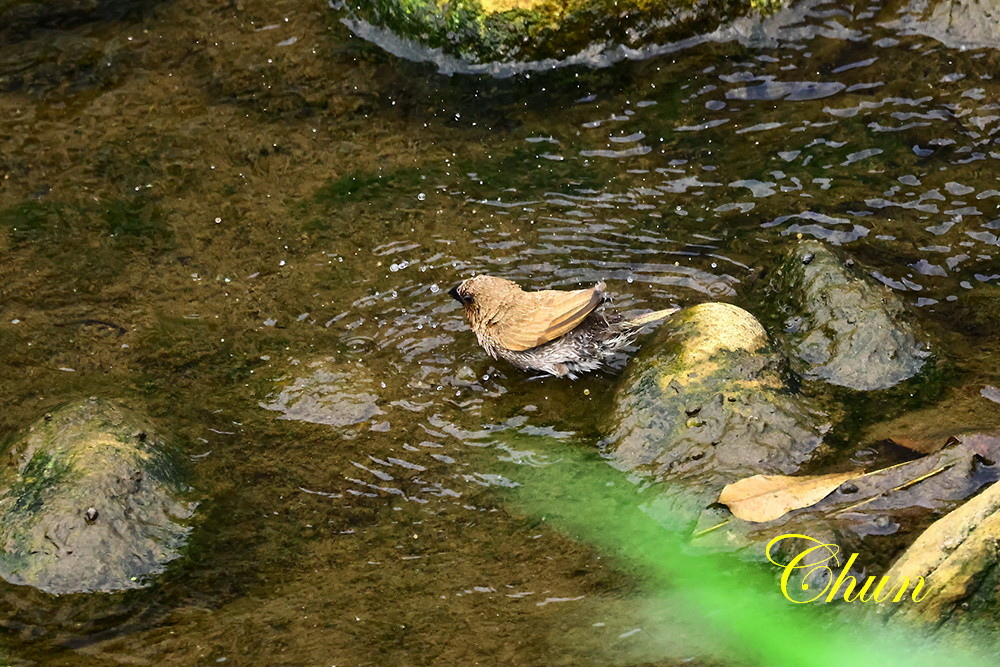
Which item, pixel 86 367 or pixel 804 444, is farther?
pixel 86 367

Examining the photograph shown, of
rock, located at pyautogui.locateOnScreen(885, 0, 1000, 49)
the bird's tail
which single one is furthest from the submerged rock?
rock, located at pyautogui.locateOnScreen(885, 0, 1000, 49)

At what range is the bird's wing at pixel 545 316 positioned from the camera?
6277 millimetres

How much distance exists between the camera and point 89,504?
5.26m

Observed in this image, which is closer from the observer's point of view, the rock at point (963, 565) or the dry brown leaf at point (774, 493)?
the rock at point (963, 565)

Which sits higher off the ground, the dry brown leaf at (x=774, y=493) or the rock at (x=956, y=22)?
the rock at (x=956, y=22)

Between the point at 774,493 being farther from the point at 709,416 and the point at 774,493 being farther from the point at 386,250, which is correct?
the point at 386,250

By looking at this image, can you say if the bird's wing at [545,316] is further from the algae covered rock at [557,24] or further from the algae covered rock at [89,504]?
the algae covered rock at [557,24]

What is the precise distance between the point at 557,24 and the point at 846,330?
12.6 feet

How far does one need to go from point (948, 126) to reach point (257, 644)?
19.9 feet

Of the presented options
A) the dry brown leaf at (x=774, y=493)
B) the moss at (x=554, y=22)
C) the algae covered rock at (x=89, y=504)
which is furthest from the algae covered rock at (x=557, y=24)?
the dry brown leaf at (x=774, y=493)

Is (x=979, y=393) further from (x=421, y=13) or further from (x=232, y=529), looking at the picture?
(x=421, y=13)

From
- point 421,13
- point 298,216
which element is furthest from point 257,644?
point 421,13

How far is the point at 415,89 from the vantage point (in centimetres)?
866

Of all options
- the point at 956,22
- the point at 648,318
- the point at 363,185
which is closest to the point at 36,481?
the point at 363,185
